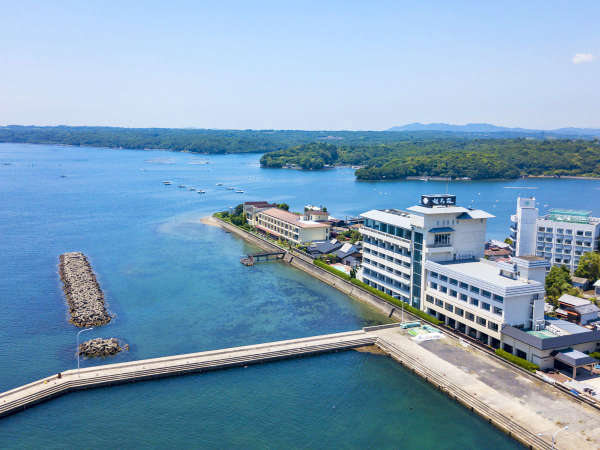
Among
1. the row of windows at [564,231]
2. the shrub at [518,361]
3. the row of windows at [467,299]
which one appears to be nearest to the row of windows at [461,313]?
the row of windows at [467,299]

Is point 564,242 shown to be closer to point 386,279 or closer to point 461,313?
point 386,279

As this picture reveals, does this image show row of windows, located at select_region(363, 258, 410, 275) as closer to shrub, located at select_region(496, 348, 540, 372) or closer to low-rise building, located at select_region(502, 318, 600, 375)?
low-rise building, located at select_region(502, 318, 600, 375)

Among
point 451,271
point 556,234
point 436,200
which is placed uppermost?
point 436,200

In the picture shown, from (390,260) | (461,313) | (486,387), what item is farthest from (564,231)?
(486,387)

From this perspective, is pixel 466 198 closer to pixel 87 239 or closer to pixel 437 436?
pixel 87 239

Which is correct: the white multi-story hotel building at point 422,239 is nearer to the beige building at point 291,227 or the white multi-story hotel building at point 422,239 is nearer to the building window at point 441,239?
the building window at point 441,239

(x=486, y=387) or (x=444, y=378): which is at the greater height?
(x=486, y=387)
